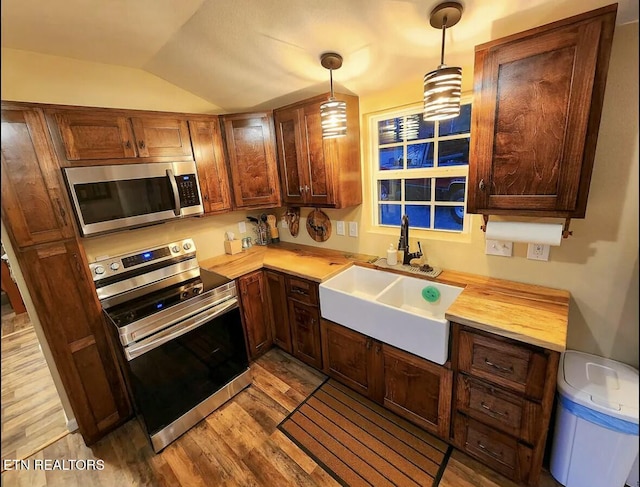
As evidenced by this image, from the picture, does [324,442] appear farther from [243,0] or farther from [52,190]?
[243,0]

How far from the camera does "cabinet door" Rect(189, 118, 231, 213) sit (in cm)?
232

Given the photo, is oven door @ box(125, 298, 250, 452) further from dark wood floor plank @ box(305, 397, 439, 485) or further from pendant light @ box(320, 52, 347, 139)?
pendant light @ box(320, 52, 347, 139)

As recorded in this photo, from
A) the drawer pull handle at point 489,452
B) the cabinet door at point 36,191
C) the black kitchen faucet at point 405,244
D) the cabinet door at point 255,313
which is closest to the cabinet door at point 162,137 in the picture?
the cabinet door at point 36,191

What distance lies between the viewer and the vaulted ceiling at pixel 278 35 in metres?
1.23

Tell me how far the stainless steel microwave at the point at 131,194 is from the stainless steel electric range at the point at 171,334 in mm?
354

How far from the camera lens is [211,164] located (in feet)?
7.90

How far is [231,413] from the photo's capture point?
7.08 feet

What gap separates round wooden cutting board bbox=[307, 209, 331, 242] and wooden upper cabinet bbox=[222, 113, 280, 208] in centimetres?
37

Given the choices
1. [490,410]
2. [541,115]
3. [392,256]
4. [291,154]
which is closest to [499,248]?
[392,256]

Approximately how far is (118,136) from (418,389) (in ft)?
8.03

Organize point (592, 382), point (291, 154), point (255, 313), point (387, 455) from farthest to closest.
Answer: point (255, 313) < point (291, 154) < point (387, 455) < point (592, 382)

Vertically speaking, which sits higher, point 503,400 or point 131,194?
point 131,194

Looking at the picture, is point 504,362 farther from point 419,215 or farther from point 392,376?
point 419,215

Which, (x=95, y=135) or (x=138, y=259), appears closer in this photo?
(x=95, y=135)
